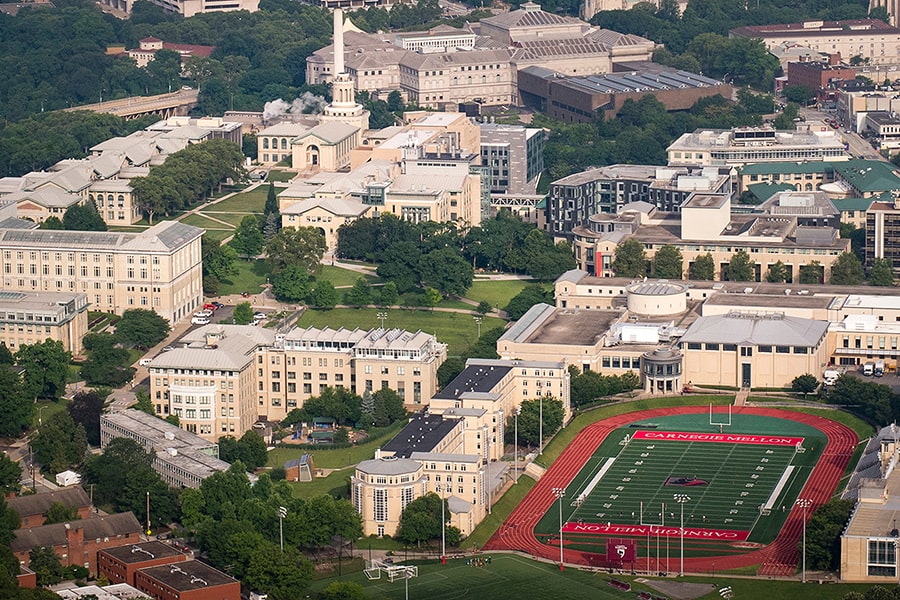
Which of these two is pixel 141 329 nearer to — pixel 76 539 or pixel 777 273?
pixel 76 539

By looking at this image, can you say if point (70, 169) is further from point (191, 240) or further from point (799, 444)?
point (799, 444)

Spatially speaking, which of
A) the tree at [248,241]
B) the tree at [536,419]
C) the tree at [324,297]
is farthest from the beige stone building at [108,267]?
the tree at [536,419]

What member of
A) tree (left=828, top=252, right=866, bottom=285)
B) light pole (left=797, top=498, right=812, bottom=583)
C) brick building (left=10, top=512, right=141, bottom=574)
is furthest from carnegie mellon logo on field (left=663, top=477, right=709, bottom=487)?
tree (left=828, top=252, right=866, bottom=285)

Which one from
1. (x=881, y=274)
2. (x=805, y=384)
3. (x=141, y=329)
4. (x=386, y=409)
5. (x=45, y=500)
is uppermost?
(x=881, y=274)

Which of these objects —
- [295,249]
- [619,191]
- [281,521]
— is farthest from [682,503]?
[619,191]

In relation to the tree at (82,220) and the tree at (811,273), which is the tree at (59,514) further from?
the tree at (811,273)
